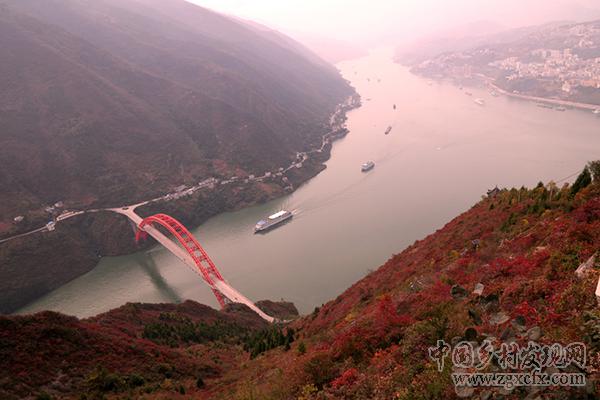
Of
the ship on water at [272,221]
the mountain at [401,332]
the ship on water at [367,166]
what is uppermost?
the mountain at [401,332]

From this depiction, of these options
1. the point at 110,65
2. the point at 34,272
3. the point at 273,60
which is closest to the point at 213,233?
the point at 34,272

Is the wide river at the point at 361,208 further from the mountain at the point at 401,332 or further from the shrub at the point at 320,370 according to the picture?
the shrub at the point at 320,370

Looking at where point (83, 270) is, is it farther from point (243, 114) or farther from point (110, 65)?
point (110, 65)

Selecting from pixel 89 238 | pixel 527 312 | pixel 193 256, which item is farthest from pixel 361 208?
pixel 527 312

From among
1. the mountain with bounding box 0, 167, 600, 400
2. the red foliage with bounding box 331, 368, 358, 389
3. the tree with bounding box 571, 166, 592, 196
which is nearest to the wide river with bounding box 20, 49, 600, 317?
the mountain with bounding box 0, 167, 600, 400

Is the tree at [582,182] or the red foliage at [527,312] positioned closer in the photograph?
the red foliage at [527,312]

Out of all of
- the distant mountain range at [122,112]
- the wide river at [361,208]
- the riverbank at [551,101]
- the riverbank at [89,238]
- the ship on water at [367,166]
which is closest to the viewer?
the wide river at [361,208]

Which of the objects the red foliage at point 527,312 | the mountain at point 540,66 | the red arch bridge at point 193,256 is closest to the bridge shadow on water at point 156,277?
the red arch bridge at point 193,256
